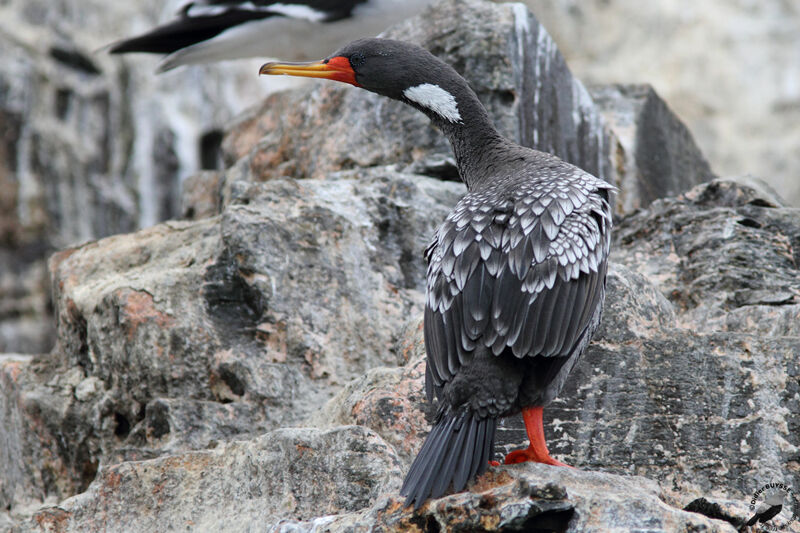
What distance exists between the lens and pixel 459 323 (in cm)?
422

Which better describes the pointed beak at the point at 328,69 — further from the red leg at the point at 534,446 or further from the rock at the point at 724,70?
the rock at the point at 724,70

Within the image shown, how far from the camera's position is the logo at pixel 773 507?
379 cm

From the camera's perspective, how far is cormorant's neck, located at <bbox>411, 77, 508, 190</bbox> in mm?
5332

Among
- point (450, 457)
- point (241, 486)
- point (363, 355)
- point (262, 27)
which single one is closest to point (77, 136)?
point (262, 27)

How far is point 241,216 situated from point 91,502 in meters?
1.96

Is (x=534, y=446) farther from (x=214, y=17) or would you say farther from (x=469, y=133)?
(x=214, y=17)

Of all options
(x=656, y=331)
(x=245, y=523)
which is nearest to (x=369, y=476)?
(x=245, y=523)

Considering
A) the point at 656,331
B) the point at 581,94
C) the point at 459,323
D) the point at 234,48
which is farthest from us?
the point at 234,48

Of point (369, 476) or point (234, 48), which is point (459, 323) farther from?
point (234, 48)

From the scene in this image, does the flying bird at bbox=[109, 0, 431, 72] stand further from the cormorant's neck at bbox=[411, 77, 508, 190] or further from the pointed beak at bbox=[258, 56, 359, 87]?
the cormorant's neck at bbox=[411, 77, 508, 190]

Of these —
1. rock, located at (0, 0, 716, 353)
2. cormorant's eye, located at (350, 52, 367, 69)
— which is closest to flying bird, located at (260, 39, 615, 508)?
cormorant's eye, located at (350, 52, 367, 69)

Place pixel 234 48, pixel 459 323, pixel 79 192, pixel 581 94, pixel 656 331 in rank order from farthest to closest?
pixel 79 192 → pixel 234 48 → pixel 581 94 → pixel 656 331 → pixel 459 323

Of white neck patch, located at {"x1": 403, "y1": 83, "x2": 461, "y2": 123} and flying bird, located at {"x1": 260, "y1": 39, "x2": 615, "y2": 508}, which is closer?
flying bird, located at {"x1": 260, "y1": 39, "x2": 615, "y2": 508}

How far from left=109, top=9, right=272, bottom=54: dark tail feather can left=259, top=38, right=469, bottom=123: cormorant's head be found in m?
4.54
